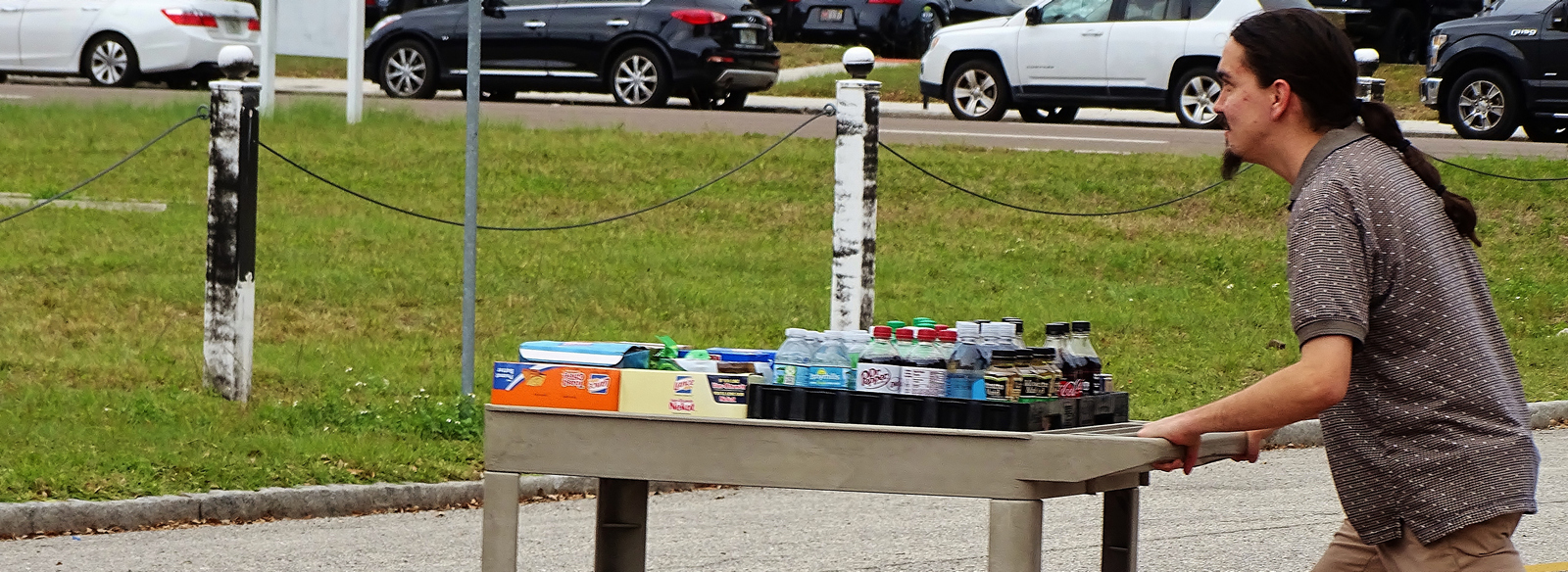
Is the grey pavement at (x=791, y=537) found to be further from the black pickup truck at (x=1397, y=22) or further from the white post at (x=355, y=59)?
the black pickup truck at (x=1397, y=22)

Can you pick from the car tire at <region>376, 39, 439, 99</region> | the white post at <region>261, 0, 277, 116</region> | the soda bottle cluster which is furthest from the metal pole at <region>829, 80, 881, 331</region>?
the car tire at <region>376, 39, 439, 99</region>

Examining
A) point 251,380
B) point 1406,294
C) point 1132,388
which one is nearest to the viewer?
point 1406,294

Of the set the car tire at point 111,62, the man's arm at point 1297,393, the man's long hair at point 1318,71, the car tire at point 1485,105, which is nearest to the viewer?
the man's arm at point 1297,393

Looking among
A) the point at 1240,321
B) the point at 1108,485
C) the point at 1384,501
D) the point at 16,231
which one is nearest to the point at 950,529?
the point at 1108,485

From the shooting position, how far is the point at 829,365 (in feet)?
12.7

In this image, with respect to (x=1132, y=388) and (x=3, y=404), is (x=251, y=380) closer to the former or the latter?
(x=3, y=404)

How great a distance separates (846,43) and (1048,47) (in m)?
13.3

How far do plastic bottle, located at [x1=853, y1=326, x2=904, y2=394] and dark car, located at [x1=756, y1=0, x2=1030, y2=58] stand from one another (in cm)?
2696

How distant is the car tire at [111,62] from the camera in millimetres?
21234

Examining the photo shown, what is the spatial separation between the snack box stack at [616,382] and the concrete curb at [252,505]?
2654mm

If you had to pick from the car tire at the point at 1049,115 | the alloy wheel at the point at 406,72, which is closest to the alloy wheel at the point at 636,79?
the alloy wheel at the point at 406,72

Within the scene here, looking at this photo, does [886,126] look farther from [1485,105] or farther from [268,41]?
[1485,105]

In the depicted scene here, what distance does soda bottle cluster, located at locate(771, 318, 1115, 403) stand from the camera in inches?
148

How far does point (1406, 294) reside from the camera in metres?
3.20
